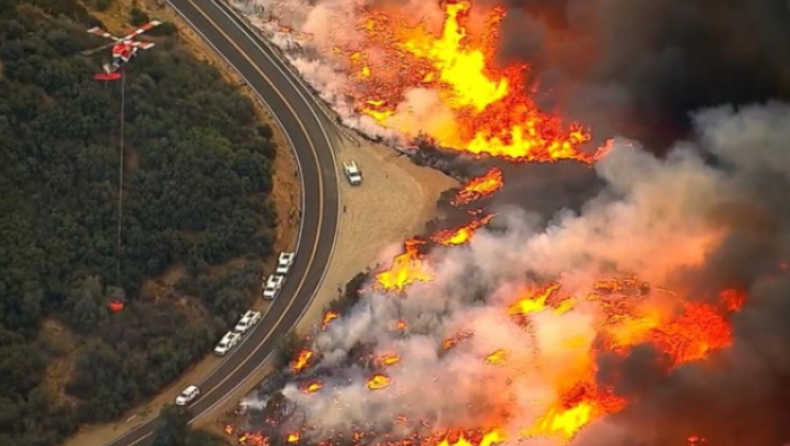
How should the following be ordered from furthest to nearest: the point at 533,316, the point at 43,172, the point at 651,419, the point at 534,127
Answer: the point at 534,127 → the point at 43,172 → the point at 533,316 → the point at 651,419

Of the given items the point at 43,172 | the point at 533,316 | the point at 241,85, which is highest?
the point at 241,85

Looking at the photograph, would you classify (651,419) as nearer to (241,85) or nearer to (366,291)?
(366,291)

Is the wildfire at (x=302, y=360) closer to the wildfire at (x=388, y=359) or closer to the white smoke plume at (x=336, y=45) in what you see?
the wildfire at (x=388, y=359)

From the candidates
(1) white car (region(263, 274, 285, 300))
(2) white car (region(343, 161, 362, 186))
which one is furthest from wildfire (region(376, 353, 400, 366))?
(2) white car (region(343, 161, 362, 186))

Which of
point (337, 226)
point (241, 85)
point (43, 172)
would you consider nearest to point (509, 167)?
point (337, 226)

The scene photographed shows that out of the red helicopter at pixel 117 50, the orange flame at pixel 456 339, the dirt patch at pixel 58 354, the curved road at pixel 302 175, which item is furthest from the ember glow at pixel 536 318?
the red helicopter at pixel 117 50

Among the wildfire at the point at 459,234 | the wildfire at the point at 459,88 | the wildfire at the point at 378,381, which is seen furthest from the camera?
the wildfire at the point at 459,88

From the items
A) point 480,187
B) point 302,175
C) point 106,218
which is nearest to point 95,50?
point 106,218
